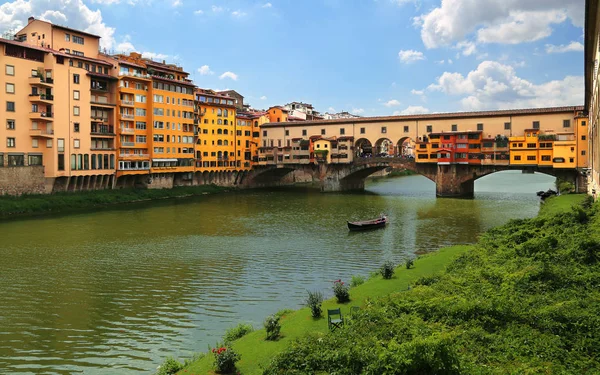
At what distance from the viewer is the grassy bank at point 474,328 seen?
7863 millimetres

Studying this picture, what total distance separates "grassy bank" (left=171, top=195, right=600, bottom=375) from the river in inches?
146

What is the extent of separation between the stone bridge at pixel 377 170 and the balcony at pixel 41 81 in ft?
118

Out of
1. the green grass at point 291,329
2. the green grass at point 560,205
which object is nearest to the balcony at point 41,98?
the green grass at point 291,329

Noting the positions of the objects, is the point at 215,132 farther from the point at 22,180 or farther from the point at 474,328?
the point at 474,328

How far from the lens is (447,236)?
34.2 m

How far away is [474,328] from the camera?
9391 millimetres

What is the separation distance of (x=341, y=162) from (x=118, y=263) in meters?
49.5

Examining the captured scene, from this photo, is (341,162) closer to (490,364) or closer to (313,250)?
(313,250)

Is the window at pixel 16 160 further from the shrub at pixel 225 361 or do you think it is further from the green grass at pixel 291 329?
the shrub at pixel 225 361

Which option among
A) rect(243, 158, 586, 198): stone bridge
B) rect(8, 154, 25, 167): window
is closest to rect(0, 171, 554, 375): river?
rect(8, 154, 25, 167): window

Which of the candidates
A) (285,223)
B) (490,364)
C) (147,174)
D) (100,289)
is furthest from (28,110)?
(490,364)

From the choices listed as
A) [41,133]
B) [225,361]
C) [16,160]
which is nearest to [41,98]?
[41,133]

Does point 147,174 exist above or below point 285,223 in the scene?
above

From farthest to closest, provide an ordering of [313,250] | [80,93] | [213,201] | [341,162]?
[341,162], [213,201], [80,93], [313,250]
